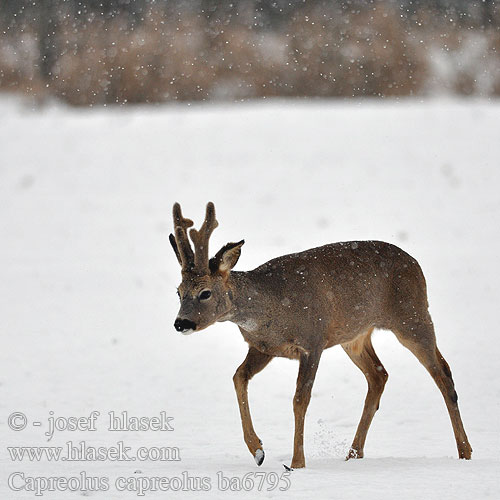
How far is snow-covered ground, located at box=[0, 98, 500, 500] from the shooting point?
770 cm

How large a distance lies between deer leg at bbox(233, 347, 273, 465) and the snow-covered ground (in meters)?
0.17

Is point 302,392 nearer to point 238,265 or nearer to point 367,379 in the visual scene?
point 367,379

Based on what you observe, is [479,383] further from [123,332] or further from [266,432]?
[123,332]

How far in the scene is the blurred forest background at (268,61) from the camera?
22.9m

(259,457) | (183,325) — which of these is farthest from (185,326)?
(259,457)

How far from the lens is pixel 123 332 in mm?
11984

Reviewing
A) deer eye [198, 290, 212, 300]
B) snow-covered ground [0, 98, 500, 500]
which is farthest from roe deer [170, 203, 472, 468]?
snow-covered ground [0, 98, 500, 500]

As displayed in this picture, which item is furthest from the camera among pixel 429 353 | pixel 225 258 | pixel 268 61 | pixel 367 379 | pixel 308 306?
pixel 268 61

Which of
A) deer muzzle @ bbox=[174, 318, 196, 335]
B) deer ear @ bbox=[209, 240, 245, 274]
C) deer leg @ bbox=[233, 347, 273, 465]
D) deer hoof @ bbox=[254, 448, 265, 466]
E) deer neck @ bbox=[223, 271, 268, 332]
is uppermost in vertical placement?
deer ear @ bbox=[209, 240, 245, 274]

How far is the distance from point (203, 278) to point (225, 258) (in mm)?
204

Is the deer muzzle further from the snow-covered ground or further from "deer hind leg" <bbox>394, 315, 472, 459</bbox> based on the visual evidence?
"deer hind leg" <bbox>394, 315, 472, 459</bbox>

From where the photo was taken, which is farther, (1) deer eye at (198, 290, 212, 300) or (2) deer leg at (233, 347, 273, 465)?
(2) deer leg at (233, 347, 273, 465)

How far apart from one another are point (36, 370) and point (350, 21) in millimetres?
16461

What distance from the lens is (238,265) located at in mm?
13703
